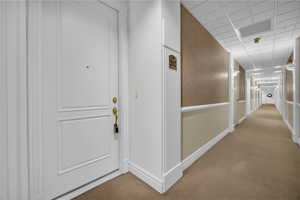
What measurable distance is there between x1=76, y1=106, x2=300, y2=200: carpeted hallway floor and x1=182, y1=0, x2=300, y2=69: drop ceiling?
8.97 ft

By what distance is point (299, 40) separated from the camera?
3016mm

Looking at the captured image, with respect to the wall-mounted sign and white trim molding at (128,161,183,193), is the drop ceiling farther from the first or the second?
white trim molding at (128,161,183,193)

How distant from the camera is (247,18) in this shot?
7.86 ft

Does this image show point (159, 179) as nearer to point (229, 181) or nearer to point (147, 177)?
point (147, 177)

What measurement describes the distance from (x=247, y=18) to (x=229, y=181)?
117 inches

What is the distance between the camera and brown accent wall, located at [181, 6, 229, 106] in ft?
6.69

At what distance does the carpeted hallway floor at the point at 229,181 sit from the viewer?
144 centimetres

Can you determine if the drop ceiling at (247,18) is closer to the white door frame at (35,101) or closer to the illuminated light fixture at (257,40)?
the illuminated light fixture at (257,40)

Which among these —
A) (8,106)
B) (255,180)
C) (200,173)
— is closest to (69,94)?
(8,106)

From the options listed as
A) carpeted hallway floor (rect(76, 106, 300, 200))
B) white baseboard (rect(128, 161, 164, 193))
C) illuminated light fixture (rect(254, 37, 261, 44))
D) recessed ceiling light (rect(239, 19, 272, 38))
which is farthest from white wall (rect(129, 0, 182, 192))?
illuminated light fixture (rect(254, 37, 261, 44))

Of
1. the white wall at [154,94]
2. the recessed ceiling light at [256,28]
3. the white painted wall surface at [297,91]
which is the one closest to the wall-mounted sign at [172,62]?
the white wall at [154,94]

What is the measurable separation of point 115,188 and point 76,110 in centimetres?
111

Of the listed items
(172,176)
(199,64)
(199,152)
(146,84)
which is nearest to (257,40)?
(199,64)

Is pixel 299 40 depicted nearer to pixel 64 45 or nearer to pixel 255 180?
pixel 255 180
